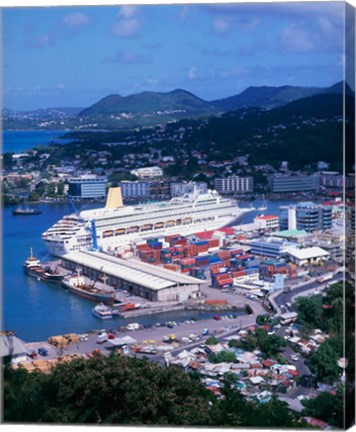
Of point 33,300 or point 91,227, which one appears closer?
point 33,300

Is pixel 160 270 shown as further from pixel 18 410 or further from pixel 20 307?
pixel 18 410

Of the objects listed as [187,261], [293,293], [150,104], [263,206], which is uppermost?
[150,104]

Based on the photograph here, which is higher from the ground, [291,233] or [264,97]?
[264,97]

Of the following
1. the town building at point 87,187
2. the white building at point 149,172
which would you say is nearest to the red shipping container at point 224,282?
the white building at point 149,172

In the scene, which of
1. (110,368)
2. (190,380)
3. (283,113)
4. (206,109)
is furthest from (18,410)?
(283,113)

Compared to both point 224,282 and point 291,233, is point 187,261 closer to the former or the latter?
point 224,282

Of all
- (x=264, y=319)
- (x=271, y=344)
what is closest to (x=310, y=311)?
(x=271, y=344)

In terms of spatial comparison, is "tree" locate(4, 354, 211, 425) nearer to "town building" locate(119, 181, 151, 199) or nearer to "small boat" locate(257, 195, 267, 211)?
"town building" locate(119, 181, 151, 199)
